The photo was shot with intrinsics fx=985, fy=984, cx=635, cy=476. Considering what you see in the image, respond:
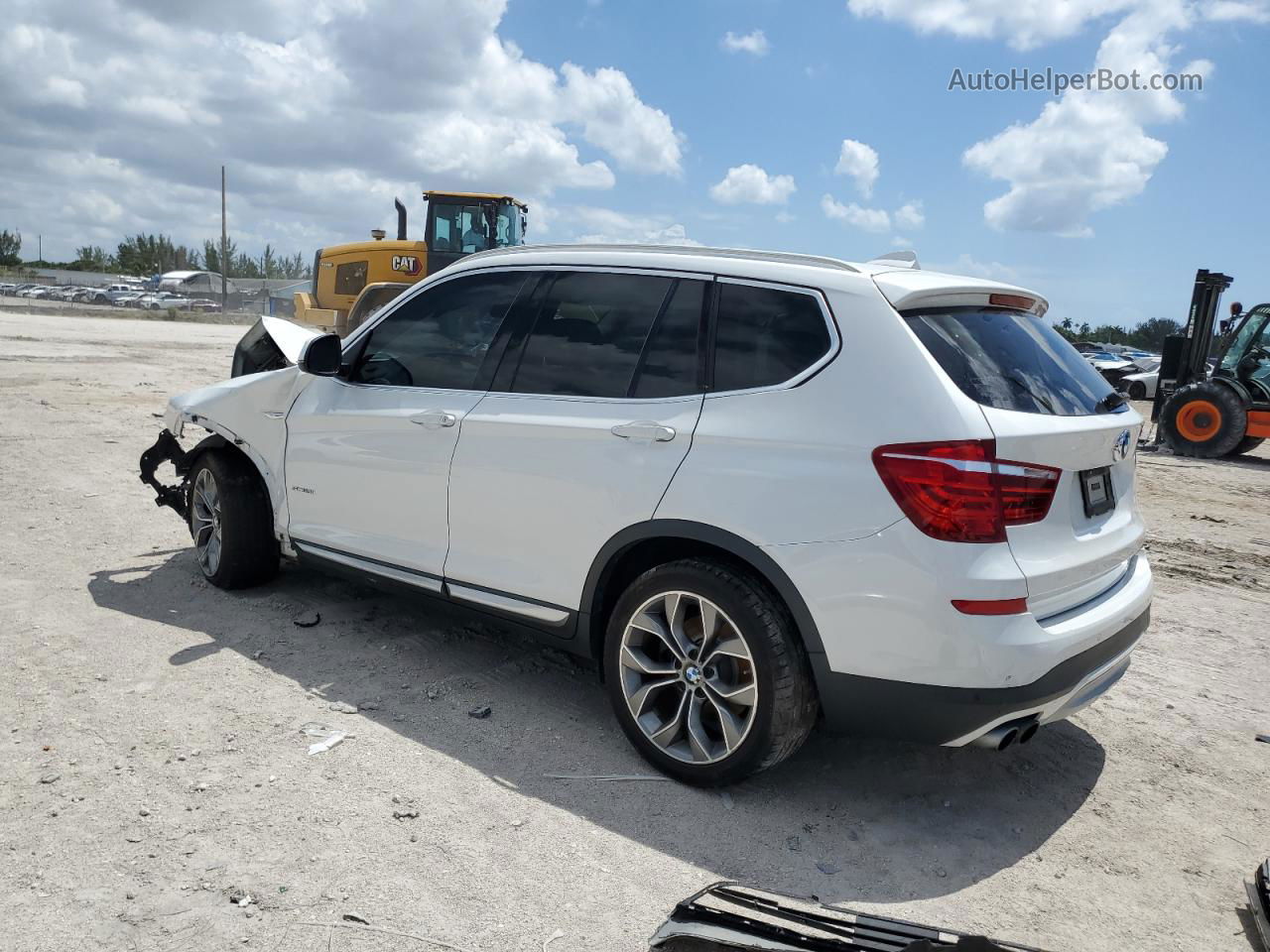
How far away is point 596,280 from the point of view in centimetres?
396

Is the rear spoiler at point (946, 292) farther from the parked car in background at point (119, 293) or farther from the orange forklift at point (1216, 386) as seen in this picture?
the parked car in background at point (119, 293)

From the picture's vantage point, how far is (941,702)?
302 cm

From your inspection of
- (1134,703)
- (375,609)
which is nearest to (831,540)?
(1134,703)

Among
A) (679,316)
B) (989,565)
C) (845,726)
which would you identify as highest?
(679,316)

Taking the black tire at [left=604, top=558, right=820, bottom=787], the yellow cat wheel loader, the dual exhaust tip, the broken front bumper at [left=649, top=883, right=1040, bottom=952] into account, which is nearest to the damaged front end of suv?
the black tire at [left=604, top=558, right=820, bottom=787]

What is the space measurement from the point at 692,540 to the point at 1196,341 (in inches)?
629

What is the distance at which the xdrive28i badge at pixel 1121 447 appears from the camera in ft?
11.4

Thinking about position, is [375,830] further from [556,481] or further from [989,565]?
[989,565]

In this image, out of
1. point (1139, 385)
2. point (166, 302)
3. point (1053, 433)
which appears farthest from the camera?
point (166, 302)

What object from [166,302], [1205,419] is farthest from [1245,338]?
[166,302]

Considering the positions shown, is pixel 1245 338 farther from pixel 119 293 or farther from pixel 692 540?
pixel 119 293

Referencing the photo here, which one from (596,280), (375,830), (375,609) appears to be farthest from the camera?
(375,609)

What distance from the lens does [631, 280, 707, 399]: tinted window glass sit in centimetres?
358

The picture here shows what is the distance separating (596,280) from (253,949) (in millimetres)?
2594
